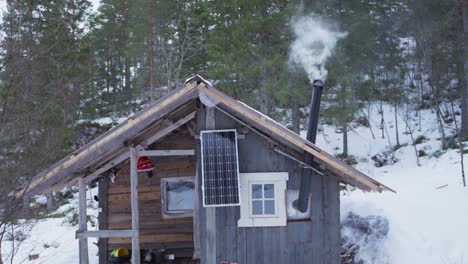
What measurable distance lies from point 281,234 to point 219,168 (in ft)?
5.69

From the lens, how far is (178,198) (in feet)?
37.4

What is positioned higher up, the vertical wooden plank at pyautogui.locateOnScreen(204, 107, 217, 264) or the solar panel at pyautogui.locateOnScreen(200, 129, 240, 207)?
the solar panel at pyautogui.locateOnScreen(200, 129, 240, 207)

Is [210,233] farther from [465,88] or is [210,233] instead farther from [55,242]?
[465,88]

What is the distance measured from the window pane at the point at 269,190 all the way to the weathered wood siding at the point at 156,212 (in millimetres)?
2948

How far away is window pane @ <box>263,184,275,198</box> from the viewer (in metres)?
8.79

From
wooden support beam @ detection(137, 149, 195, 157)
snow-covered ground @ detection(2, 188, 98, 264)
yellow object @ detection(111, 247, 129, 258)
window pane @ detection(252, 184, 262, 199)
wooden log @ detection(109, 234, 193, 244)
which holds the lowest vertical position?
snow-covered ground @ detection(2, 188, 98, 264)

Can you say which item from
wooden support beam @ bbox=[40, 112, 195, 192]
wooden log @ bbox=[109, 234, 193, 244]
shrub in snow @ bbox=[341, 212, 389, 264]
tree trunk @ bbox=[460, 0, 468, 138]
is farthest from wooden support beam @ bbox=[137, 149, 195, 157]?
tree trunk @ bbox=[460, 0, 468, 138]

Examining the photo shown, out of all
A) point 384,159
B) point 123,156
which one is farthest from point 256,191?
point 384,159

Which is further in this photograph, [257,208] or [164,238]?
[164,238]

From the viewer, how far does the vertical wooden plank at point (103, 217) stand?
11.3m

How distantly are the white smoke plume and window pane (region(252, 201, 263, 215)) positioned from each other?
289 inches

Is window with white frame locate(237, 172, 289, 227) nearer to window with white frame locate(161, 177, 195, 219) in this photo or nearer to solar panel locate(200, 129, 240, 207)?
solar panel locate(200, 129, 240, 207)

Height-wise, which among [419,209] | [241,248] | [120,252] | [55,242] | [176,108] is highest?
[176,108]

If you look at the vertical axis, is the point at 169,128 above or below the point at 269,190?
above
